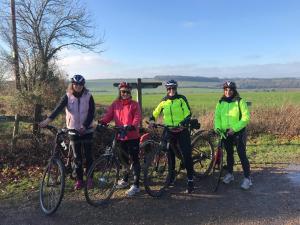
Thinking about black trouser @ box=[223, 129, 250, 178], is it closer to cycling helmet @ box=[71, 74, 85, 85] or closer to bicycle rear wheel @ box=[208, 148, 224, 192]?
bicycle rear wheel @ box=[208, 148, 224, 192]

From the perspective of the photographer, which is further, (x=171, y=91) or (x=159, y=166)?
(x=159, y=166)

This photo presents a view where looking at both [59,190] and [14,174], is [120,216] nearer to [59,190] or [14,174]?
[59,190]

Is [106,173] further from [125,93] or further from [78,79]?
[78,79]

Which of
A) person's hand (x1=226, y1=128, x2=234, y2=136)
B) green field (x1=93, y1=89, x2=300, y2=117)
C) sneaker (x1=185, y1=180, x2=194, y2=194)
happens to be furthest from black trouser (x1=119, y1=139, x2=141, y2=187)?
green field (x1=93, y1=89, x2=300, y2=117)

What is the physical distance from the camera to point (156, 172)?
7.24 metres

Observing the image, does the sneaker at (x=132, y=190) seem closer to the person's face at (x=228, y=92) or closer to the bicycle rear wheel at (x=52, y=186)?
the bicycle rear wheel at (x=52, y=186)

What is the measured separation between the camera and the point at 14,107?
23.0m

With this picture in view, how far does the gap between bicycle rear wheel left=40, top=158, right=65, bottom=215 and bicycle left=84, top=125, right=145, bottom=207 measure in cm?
47

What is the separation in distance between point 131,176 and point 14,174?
107 inches

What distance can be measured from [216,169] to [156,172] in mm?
1336

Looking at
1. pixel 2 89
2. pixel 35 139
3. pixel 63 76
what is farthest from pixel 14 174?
pixel 63 76

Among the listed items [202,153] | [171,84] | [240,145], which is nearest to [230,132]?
[240,145]

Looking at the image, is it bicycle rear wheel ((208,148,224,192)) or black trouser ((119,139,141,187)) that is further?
bicycle rear wheel ((208,148,224,192))

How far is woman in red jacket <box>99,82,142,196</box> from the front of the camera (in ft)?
21.7
